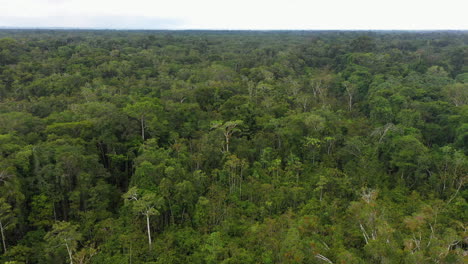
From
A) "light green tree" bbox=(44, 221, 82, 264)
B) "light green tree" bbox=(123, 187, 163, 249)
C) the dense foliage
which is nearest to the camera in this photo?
"light green tree" bbox=(44, 221, 82, 264)

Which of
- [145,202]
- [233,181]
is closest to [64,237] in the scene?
[145,202]

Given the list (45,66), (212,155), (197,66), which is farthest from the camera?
(197,66)

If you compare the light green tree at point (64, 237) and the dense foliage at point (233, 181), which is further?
the dense foliage at point (233, 181)

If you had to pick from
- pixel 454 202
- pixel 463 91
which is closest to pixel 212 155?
pixel 454 202

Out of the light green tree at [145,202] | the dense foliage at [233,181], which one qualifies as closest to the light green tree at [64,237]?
the dense foliage at [233,181]

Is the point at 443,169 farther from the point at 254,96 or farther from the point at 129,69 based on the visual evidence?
the point at 129,69

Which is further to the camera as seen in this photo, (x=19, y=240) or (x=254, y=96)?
(x=254, y=96)

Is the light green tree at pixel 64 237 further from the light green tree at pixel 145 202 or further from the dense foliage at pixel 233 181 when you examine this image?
the light green tree at pixel 145 202

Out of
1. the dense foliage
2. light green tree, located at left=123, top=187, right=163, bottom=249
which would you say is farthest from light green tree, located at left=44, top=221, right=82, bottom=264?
light green tree, located at left=123, top=187, right=163, bottom=249

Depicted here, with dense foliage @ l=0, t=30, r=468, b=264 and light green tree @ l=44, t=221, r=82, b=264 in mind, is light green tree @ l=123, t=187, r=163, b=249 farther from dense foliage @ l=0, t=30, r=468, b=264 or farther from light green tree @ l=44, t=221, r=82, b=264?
light green tree @ l=44, t=221, r=82, b=264

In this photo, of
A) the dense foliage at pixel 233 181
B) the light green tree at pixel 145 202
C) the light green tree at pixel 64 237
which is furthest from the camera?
the light green tree at pixel 145 202

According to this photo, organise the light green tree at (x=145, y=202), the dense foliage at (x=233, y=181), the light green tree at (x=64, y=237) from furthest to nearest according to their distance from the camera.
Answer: the light green tree at (x=145, y=202) < the dense foliage at (x=233, y=181) < the light green tree at (x=64, y=237)
